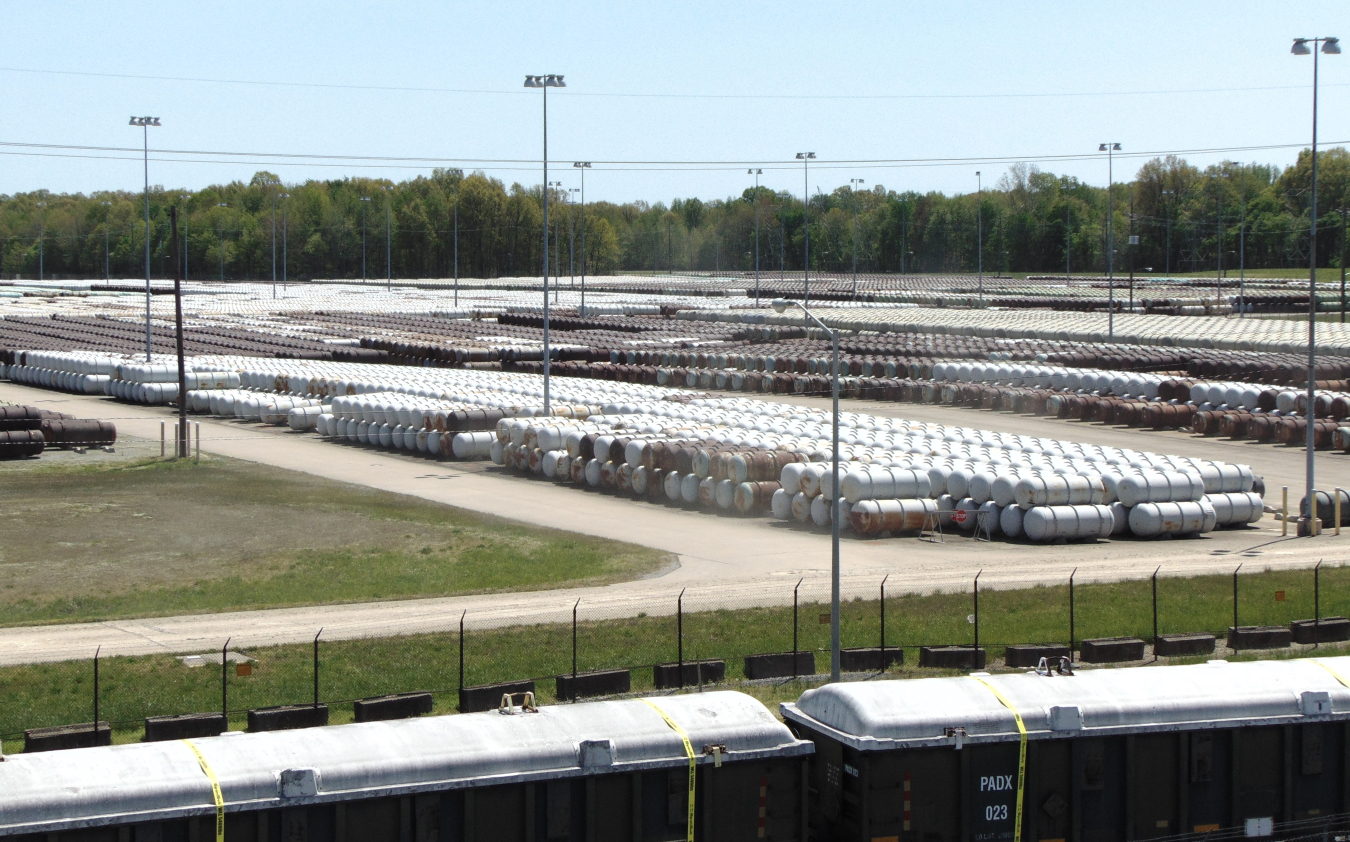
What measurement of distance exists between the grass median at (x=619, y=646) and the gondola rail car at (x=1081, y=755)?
8450 mm

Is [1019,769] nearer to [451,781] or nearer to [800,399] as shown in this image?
[451,781]

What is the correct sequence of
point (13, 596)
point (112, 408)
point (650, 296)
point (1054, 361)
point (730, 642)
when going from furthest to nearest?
point (650, 296), point (1054, 361), point (112, 408), point (13, 596), point (730, 642)

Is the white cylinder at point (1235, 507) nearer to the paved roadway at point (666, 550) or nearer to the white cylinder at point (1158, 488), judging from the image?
the paved roadway at point (666, 550)

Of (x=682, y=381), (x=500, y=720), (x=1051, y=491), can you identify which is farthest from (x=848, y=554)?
(x=682, y=381)

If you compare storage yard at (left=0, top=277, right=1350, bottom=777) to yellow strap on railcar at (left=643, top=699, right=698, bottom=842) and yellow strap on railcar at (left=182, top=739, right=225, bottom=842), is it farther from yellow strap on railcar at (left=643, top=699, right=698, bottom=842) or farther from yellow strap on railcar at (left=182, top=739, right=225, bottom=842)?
yellow strap on railcar at (left=182, top=739, right=225, bottom=842)

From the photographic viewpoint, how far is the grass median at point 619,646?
24.2 metres

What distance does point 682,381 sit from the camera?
8569 cm

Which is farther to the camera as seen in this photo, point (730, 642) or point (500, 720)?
point (730, 642)

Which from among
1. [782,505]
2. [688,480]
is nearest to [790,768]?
[782,505]

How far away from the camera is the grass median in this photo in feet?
79.3

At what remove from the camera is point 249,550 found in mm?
38812

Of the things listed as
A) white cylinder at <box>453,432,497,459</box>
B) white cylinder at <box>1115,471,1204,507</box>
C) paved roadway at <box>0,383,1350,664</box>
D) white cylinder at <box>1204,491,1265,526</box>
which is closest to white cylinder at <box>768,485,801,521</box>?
paved roadway at <box>0,383,1350,664</box>

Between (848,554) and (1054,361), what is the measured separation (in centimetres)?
4818

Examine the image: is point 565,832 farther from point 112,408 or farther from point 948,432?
point 112,408
